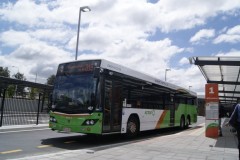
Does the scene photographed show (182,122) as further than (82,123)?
Yes

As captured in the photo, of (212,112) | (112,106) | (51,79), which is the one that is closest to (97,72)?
(112,106)

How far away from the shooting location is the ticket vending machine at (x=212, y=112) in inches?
620

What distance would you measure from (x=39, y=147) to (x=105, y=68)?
3873 millimetres

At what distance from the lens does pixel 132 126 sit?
14.8 m

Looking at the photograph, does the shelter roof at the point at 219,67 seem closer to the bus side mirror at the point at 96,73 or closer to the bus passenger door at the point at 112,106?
the bus passenger door at the point at 112,106

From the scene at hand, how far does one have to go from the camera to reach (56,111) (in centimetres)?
1270

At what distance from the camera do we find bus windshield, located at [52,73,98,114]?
11953 mm

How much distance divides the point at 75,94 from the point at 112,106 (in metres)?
1.61

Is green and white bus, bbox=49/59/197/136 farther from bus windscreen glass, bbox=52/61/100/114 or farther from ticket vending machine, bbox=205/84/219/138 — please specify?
ticket vending machine, bbox=205/84/219/138

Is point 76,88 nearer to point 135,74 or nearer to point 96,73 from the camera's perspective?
point 96,73

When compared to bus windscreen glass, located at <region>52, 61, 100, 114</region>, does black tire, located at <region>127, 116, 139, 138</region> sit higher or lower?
lower

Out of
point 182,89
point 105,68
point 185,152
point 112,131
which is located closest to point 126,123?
point 112,131

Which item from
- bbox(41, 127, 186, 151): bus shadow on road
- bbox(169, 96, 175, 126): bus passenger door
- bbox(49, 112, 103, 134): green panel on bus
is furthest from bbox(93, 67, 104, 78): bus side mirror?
bbox(169, 96, 175, 126): bus passenger door

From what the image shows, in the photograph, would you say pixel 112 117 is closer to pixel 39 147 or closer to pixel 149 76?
pixel 39 147
